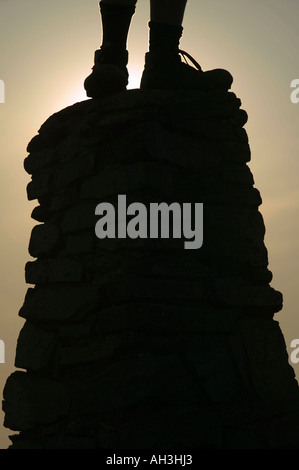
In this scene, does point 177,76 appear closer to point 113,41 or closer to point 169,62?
point 169,62

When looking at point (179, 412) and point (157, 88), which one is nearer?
point (179, 412)

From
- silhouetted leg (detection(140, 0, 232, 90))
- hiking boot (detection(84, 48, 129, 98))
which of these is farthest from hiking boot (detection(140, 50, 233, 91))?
hiking boot (detection(84, 48, 129, 98))

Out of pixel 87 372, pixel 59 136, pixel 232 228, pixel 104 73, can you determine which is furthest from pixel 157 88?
pixel 87 372

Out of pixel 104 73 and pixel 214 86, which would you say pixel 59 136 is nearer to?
pixel 104 73

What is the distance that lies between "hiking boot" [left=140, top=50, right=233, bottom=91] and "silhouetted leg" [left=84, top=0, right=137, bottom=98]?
16 cm

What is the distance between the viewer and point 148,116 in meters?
3.49

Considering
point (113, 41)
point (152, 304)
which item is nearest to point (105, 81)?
point (113, 41)

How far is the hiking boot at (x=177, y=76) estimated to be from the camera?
3768 millimetres

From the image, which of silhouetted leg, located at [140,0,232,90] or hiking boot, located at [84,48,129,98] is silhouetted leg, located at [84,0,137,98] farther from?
silhouetted leg, located at [140,0,232,90]

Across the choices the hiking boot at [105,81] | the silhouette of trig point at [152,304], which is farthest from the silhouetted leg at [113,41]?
the silhouette of trig point at [152,304]

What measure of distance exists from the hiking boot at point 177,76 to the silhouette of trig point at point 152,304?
0.25 feet

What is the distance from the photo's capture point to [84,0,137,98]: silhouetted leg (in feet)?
12.3

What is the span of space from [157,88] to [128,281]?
4.01 feet

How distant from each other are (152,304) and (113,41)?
170cm
